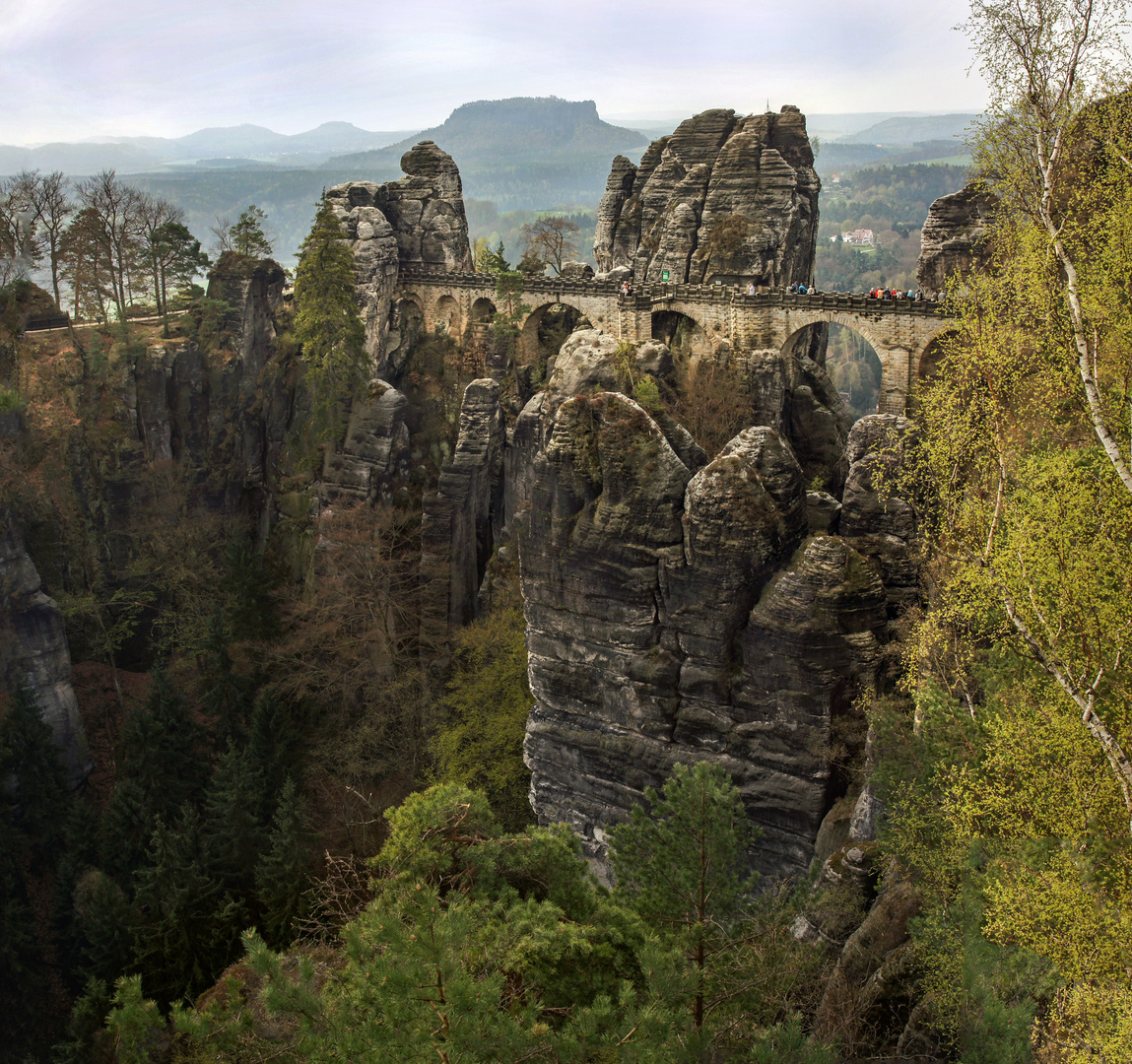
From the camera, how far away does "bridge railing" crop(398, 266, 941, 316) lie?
33.3m

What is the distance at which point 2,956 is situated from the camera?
81.7 ft

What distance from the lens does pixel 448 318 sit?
44406 mm

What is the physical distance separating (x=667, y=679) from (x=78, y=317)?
1442 inches

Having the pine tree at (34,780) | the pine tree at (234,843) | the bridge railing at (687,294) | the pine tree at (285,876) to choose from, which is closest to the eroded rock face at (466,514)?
the bridge railing at (687,294)

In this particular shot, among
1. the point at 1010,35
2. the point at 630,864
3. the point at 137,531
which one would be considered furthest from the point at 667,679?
the point at 137,531

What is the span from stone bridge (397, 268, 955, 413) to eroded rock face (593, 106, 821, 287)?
165cm

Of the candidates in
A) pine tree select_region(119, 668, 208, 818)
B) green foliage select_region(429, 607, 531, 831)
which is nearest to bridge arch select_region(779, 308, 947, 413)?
green foliage select_region(429, 607, 531, 831)

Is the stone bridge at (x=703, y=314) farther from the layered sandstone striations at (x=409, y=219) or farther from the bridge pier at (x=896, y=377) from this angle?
the layered sandstone striations at (x=409, y=219)

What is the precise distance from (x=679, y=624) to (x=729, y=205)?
80.5 ft

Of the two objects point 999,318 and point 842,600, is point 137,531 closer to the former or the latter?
point 842,600

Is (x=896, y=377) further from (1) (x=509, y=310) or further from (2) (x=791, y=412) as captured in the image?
(1) (x=509, y=310)

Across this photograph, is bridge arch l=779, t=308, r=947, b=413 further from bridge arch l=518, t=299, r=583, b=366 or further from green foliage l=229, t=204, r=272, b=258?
green foliage l=229, t=204, r=272, b=258

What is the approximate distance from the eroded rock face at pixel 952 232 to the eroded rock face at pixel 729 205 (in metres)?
6.65

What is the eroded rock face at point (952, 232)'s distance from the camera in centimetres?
3244
